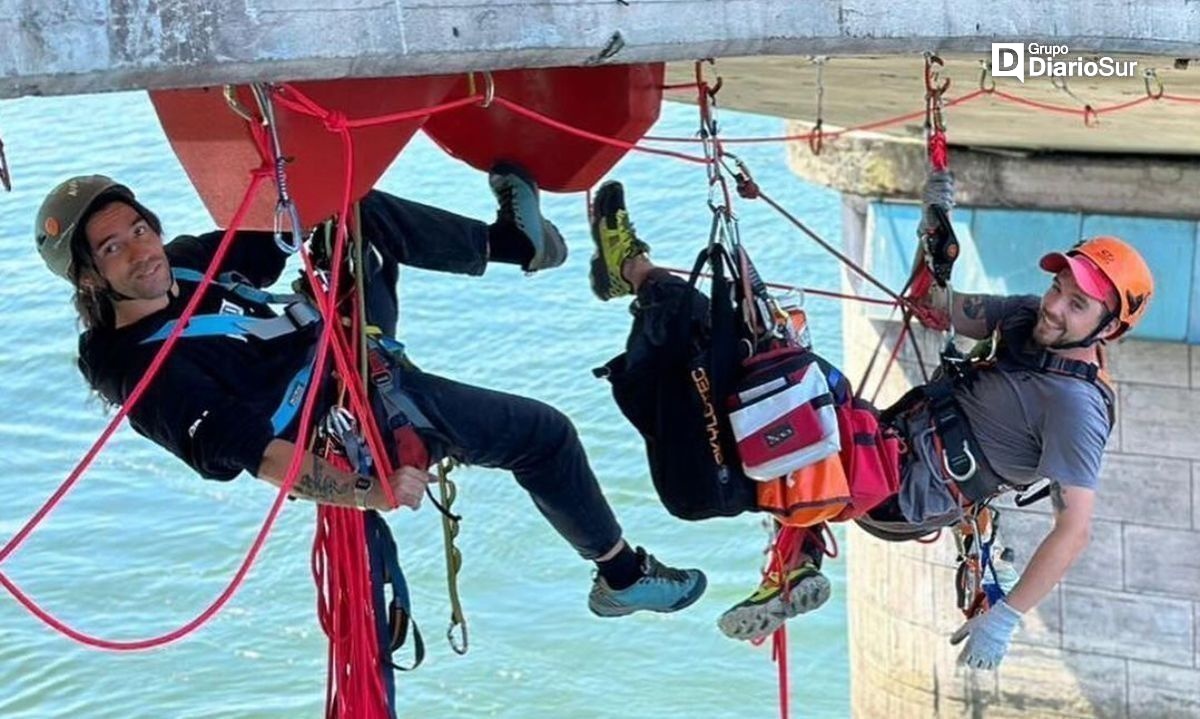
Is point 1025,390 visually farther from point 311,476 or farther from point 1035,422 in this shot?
point 311,476

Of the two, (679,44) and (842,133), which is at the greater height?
(679,44)

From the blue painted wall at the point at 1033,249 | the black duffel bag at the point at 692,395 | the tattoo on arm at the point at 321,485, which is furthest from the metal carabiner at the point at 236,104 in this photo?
the blue painted wall at the point at 1033,249

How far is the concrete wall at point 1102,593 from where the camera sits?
8.30 meters

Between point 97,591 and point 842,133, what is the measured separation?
236 inches

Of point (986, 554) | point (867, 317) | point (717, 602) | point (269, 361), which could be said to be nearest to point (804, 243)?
point (717, 602)

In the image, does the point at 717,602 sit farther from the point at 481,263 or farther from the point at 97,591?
the point at 481,263

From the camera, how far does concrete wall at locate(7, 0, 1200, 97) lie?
257cm

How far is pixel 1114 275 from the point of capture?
15.0 feet

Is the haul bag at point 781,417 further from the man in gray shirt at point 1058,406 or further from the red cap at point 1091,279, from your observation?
the red cap at point 1091,279

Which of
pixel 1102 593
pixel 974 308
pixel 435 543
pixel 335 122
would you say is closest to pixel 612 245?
pixel 974 308

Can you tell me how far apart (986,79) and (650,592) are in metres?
1.96

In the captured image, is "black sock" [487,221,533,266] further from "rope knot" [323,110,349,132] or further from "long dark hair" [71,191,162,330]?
"rope knot" [323,110,349,132]

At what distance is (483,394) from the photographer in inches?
175

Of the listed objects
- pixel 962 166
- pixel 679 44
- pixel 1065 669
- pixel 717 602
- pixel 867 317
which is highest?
pixel 679 44
